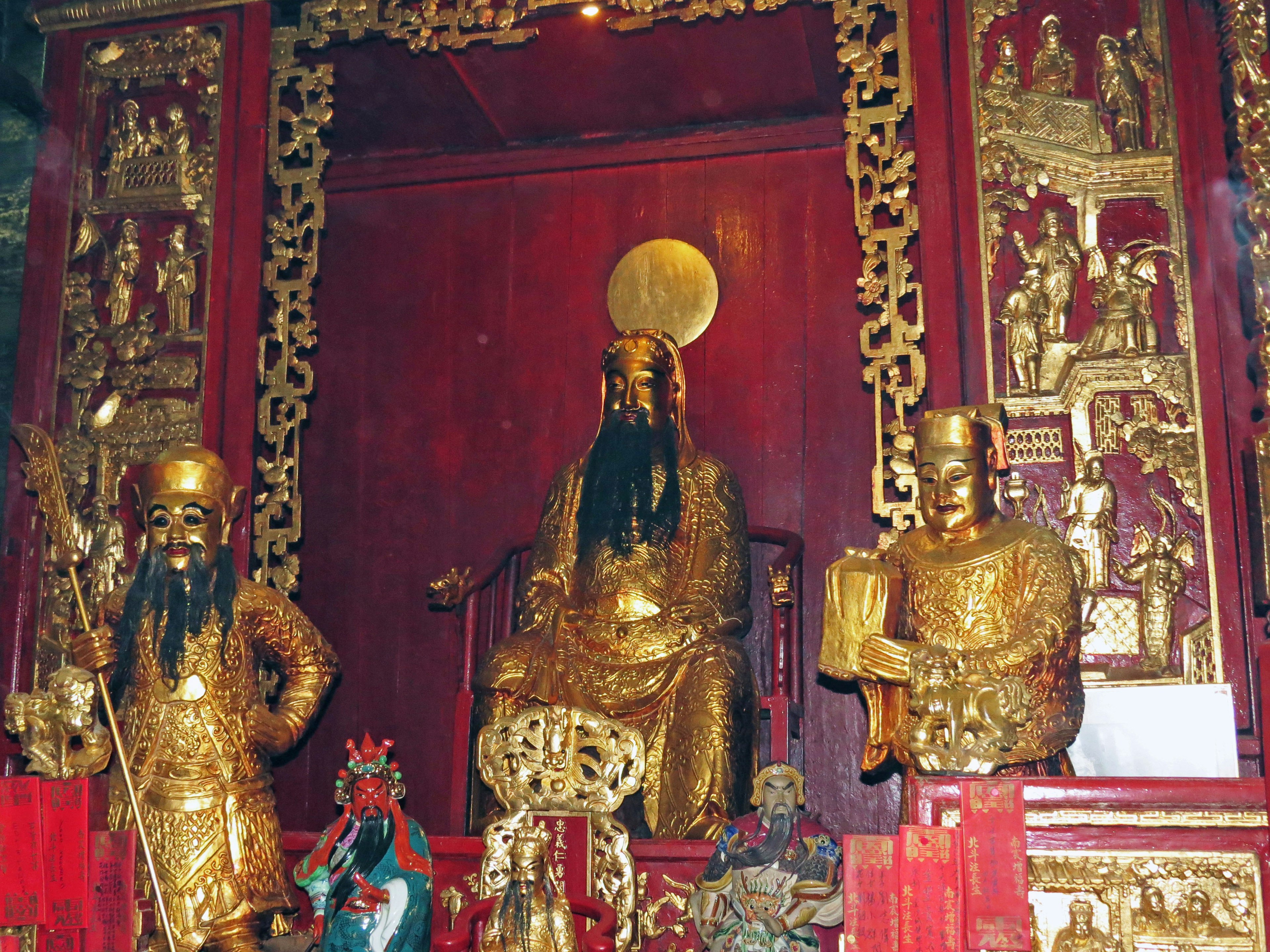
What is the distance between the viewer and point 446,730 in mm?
6305

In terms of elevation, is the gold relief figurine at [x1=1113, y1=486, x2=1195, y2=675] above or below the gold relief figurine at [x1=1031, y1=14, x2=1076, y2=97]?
below

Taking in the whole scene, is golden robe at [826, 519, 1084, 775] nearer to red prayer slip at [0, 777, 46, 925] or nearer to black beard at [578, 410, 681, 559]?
black beard at [578, 410, 681, 559]

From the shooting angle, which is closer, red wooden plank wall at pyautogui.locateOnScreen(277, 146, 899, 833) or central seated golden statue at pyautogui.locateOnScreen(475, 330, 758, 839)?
central seated golden statue at pyautogui.locateOnScreen(475, 330, 758, 839)

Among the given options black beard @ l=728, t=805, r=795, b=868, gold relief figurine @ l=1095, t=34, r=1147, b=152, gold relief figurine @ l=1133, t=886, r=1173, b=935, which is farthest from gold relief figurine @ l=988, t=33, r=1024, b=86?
gold relief figurine @ l=1133, t=886, r=1173, b=935

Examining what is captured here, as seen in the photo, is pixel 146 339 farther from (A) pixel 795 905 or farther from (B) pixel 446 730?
(A) pixel 795 905

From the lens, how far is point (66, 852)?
434 centimetres

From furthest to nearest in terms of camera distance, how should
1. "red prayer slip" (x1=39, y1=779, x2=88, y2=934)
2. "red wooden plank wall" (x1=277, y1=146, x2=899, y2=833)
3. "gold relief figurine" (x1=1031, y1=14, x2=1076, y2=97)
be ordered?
1. "red wooden plank wall" (x1=277, y1=146, x2=899, y2=833)
2. "gold relief figurine" (x1=1031, y1=14, x2=1076, y2=97)
3. "red prayer slip" (x1=39, y1=779, x2=88, y2=934)

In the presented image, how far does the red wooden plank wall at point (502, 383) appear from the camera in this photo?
6336 millimetres

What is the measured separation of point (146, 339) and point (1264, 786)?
13.5 ft

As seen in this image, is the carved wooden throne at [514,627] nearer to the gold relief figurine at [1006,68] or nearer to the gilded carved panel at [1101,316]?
the gilded carved panel at [1101,316]

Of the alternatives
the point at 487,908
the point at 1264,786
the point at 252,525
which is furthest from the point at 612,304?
the point at 1264,786

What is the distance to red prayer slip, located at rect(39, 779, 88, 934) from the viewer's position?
4309mm

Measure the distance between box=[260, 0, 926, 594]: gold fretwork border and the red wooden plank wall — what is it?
32 cm

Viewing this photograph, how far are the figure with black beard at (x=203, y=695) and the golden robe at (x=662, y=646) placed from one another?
0.75 meters
